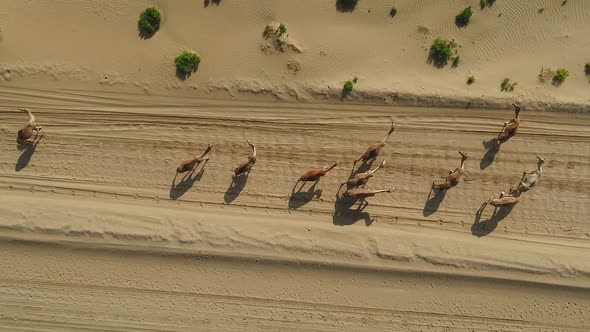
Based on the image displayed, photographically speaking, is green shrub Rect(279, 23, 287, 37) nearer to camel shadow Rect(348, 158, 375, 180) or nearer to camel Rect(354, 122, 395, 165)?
camel Rect(354, 122, 395, 165)

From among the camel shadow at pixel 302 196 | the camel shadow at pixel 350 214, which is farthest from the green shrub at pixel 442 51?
the camel shadow at pixel 302 196

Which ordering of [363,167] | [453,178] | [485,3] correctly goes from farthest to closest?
1. [485,3]
2. [363,167]
3. [453,178]

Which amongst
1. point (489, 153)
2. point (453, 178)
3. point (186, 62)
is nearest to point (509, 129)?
point (489, 153)

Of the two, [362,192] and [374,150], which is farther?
[374,150]

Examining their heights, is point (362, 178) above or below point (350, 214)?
above

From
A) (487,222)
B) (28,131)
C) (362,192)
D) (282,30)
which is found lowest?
(487,222)

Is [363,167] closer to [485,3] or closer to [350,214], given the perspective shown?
[350,214]

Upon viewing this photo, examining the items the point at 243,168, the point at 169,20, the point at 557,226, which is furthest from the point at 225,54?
the point at 557,226
